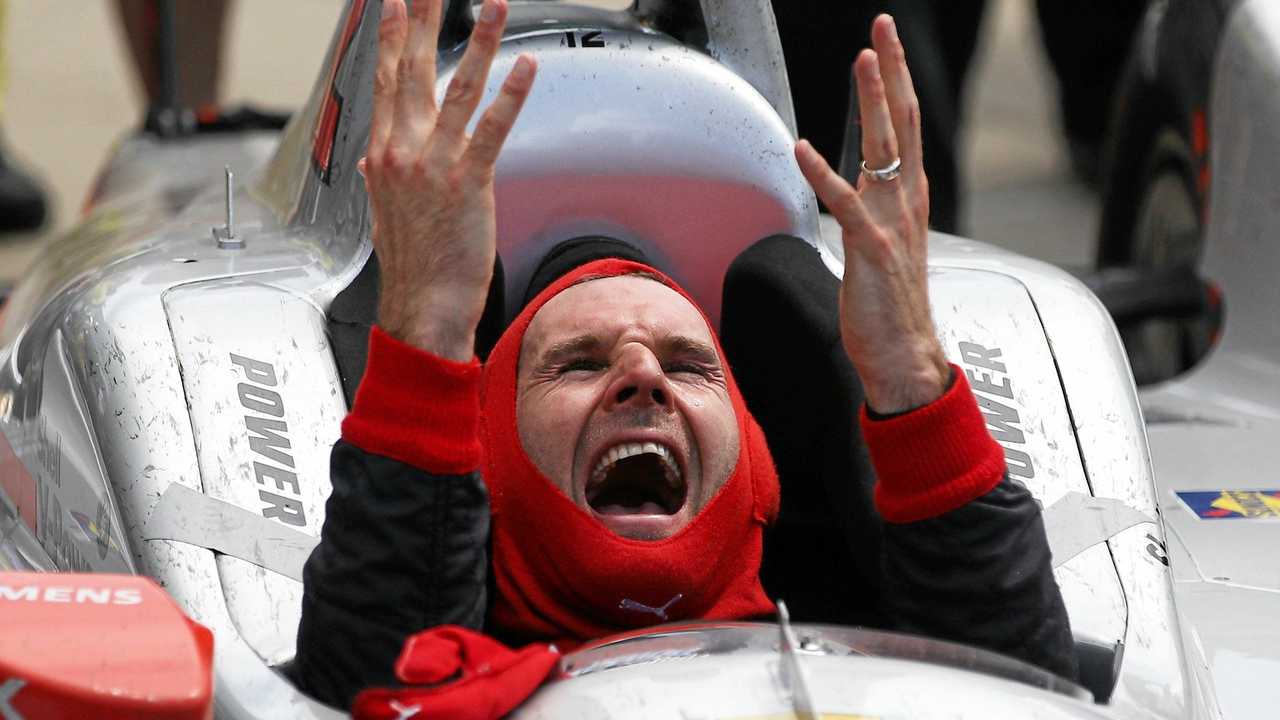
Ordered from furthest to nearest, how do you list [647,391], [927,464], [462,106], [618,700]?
1. [647,391]
2. [927,464]
3. [462,106]
4. [618,700]

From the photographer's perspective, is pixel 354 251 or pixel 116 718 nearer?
pixel 116 718

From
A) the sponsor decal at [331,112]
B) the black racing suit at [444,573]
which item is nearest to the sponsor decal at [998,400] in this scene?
the black racing suit at [444,573]

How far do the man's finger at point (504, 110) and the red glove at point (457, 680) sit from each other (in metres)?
0.40

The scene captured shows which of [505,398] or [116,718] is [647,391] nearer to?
[505,398]

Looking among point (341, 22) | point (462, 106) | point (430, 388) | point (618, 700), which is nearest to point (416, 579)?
point (430, 388)

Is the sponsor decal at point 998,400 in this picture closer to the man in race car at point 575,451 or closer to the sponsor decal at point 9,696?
the man in race car at point 575,451

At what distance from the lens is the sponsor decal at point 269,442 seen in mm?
1800

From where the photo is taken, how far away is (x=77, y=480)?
187cm

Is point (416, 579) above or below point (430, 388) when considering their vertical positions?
below

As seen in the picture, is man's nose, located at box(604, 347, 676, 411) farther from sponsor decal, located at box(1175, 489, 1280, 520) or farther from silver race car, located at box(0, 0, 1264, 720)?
sponsor decal, located at box(1175, 489, 1280, 520)

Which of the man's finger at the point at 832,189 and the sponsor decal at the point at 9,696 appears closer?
the sponsor decal at the point at 9,696

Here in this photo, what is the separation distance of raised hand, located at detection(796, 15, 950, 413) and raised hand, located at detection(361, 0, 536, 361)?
313mm

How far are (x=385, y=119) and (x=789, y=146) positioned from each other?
0.66 metres

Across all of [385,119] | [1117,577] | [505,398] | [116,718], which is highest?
[385,119]
